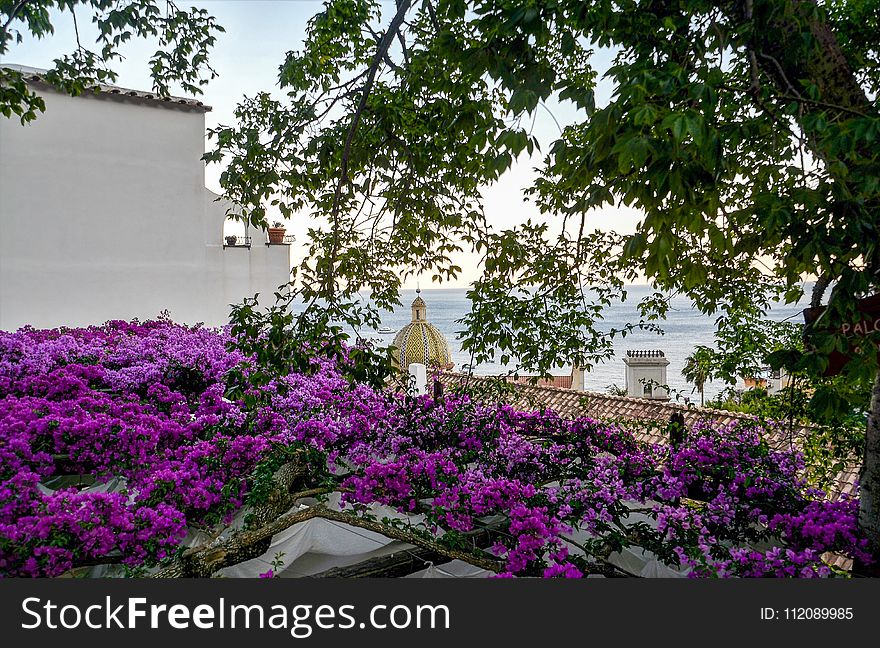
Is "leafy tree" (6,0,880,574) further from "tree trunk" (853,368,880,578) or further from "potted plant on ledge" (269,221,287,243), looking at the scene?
"potted plant on ledge" (269,221,287,243)

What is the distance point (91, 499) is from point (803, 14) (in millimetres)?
2652

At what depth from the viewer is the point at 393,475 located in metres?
2.33

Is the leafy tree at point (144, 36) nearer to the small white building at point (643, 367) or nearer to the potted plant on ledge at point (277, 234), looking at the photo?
the potted plant on ledge at point (277, 234)

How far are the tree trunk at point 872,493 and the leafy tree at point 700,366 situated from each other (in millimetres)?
1142

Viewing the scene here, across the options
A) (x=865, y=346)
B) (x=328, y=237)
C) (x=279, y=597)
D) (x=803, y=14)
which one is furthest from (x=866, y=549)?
(x=328, y=237)

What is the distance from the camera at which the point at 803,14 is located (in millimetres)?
1636

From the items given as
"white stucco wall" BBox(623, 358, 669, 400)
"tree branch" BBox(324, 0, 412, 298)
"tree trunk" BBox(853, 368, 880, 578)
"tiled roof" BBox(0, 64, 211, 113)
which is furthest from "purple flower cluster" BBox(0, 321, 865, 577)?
"white stucco wall" BBox(623, 358, 669, 400)

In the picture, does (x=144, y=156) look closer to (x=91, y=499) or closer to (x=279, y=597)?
(x=91, y=499)

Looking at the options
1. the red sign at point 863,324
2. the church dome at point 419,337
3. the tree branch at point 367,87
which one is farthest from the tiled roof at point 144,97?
the red sign at point 863,324

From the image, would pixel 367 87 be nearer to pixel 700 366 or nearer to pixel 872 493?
pixel 700 366

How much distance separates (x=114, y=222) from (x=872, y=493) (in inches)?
314

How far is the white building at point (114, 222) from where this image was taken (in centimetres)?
692

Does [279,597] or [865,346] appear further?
[279,597]

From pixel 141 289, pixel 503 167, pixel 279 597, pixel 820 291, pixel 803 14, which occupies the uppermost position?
pixel 141 289
